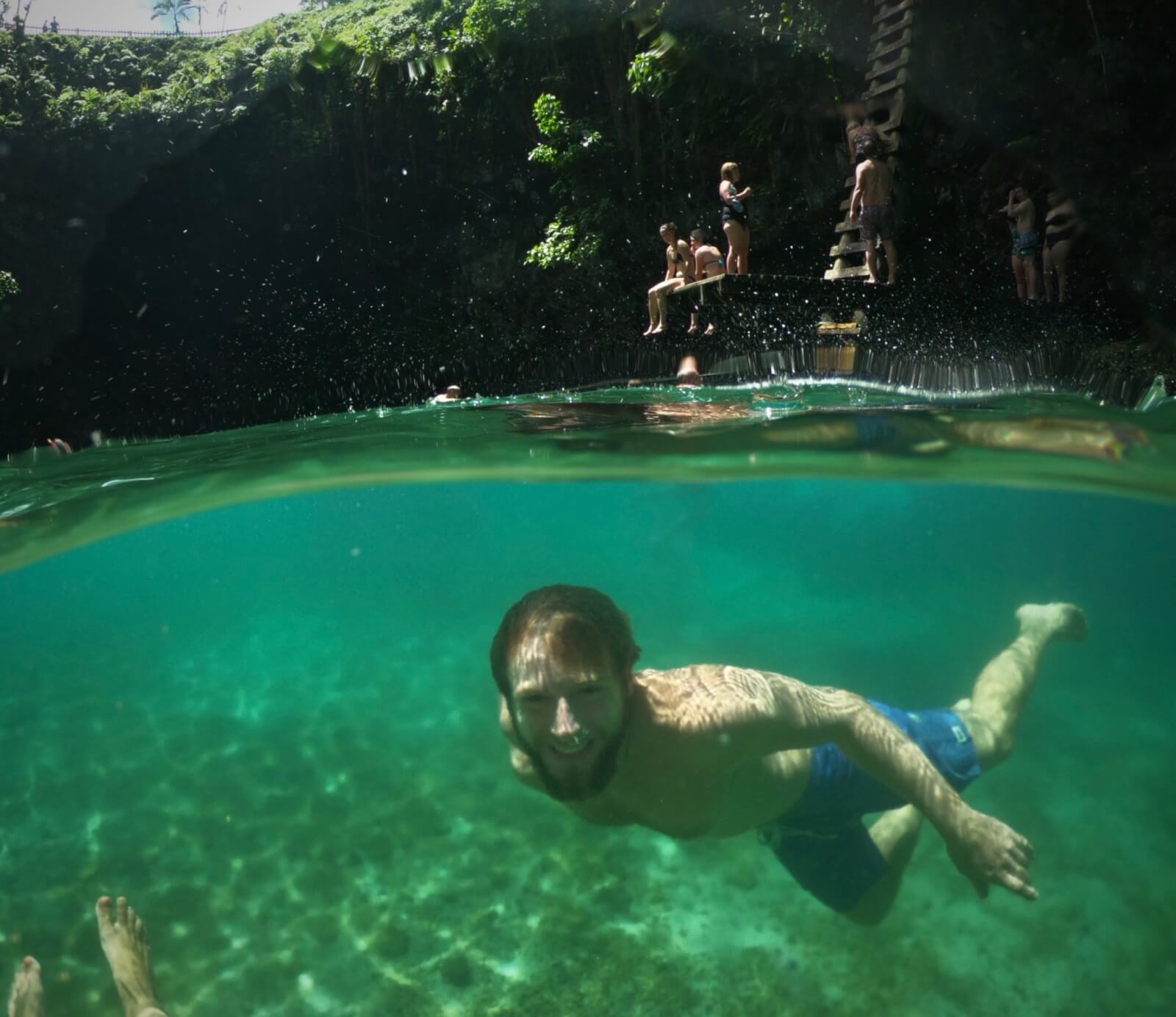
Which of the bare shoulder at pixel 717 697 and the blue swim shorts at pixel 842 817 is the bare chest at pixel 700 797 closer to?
the blue swim shorts at pixel 842 817

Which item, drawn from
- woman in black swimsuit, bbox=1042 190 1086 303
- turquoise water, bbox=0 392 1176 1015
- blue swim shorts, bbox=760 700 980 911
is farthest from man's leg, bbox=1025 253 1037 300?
blue swim shorts, bbox=760 700 980 911

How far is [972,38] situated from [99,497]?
16426 millimetres

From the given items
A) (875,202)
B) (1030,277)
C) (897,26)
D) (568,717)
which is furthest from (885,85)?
(568,717)

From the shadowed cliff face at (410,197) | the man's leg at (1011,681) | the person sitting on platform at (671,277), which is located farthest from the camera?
the shadowed cliff face at (410,197)

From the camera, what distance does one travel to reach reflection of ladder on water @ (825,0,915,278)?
1582cm

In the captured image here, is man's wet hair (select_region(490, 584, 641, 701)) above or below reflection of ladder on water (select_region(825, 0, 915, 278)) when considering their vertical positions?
below

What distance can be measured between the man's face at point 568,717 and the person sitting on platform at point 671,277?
11.7 m

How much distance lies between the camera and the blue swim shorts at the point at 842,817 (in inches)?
280

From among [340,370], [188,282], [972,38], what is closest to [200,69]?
[188,282]

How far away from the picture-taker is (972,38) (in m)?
16.1

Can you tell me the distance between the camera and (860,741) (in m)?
5.99

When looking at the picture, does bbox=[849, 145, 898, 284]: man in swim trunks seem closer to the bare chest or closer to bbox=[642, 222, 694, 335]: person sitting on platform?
bbox=[642, 222, 694, 335]: person sitting on platform

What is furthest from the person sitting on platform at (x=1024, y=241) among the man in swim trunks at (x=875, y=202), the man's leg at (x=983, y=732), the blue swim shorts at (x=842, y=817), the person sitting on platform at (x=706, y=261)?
the blue swim shorts at (x=842, y=817)

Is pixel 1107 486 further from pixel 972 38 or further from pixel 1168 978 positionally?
pixel 972 38
